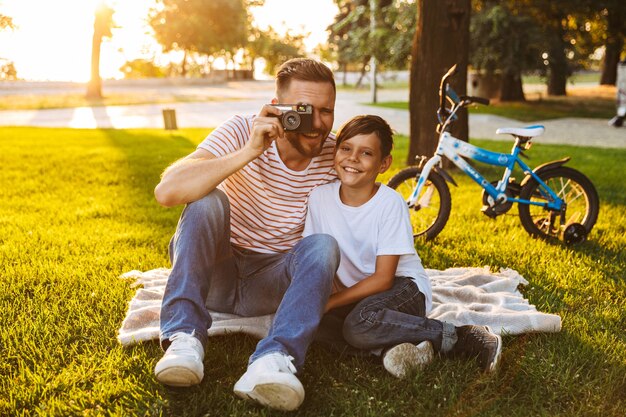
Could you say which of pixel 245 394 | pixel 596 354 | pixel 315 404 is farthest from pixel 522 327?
pixel 245 394

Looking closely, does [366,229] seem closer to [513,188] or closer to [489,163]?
[489,163]

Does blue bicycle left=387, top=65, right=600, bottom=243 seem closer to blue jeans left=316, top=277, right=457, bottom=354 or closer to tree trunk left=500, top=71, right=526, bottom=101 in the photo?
blue jeans left=316, top=277, right=457, bottom=354

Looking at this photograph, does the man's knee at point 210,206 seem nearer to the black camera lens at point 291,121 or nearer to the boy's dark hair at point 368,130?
the black camera lens at point 291,121

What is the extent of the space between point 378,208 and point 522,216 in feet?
8.33

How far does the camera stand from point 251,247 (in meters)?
2.99

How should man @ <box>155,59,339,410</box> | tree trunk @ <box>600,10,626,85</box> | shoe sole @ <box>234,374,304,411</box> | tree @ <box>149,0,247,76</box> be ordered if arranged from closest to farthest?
shoe sole @ <box>234,374,304,411</box>, man @ <box>155,59,339,410</box>, tree trunk @ <box>600,10,626,85</box>, tree @ <box>149,0,247,76</box>

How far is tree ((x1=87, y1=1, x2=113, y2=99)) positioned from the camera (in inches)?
1006

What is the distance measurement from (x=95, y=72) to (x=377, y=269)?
26.1m

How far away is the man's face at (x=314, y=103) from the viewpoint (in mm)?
2744

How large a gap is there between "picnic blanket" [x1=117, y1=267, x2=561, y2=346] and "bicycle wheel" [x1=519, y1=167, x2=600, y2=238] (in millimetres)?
1025

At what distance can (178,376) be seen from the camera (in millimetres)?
2307

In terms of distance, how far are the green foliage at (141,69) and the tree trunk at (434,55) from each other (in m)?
42.0

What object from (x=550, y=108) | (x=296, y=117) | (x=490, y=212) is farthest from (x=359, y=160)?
(x=550, y=108)

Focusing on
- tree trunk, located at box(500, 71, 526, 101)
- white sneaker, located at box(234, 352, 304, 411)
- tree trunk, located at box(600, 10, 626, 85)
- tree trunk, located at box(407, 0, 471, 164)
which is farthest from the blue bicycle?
tree trunk, located at box(500, 71, 526, 101)
